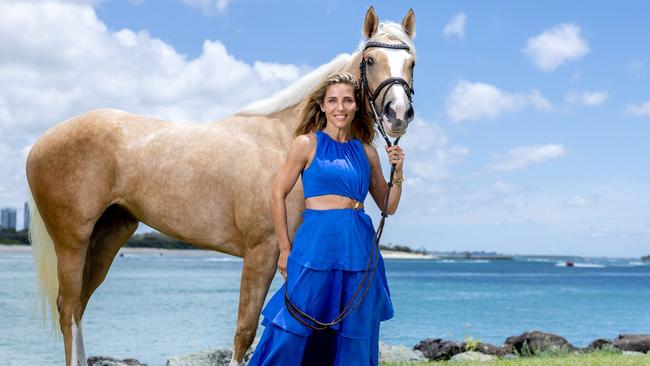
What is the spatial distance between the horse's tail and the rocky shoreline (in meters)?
3.03

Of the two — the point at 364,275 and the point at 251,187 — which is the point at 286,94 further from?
the point at 364,275

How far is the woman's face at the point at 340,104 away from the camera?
3.53 metres

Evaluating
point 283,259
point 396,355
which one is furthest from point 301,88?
point 396,355

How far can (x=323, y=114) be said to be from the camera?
372 cm

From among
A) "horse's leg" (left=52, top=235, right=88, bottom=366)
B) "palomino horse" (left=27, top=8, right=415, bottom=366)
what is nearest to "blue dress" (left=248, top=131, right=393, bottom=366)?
"palomino horse" (left=27, top=8, right=415, bottom=366)

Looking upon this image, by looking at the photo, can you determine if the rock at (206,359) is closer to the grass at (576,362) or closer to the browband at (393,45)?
the grass at (576,362)

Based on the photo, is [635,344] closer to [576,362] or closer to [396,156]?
[576,362]

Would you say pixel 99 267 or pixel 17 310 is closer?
pixel 99 267

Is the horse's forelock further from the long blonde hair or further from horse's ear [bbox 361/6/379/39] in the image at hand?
the long blonde hair

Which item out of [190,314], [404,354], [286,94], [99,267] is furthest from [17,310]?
[286,94]

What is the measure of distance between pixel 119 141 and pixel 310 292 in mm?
2169

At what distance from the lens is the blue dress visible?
3.39 meters

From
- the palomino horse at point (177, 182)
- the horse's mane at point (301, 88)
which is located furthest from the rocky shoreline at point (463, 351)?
the horse's mane at point (301, 88)

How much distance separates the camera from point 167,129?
16.1 ft
